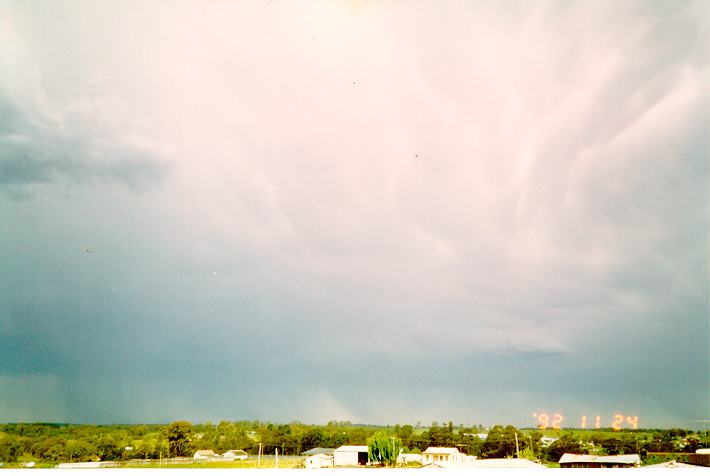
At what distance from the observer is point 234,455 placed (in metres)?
9.67

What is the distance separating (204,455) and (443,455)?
471cm

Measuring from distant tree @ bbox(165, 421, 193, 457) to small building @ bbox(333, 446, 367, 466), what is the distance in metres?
2.75

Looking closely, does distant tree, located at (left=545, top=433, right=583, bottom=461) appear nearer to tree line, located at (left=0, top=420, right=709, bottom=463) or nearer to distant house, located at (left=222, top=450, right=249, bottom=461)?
tree line, located at (left=0, top=420, right=709, bottom=463)

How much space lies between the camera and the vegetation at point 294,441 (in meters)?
8.05

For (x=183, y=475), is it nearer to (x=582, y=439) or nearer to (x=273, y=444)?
(x=273, y=444)

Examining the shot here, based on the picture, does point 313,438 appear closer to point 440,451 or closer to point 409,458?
point 409,458

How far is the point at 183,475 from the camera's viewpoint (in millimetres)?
1820

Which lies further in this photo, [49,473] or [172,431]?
[172,431]

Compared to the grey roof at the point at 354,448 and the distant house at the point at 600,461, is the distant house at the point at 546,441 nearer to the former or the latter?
the distant house at the point at 600,461

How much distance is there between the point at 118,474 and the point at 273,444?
973 centimetres

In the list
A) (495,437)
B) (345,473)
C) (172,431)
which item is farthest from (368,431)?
(345,473)

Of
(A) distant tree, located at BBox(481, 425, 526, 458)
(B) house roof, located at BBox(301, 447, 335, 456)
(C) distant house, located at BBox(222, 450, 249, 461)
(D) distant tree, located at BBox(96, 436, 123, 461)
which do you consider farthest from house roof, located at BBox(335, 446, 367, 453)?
(D) distant tree, located at BBox(96, 436, 123, 461)

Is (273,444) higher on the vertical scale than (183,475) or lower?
lower

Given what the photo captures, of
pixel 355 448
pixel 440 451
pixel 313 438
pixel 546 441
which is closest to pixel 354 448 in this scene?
pixel 355 448
